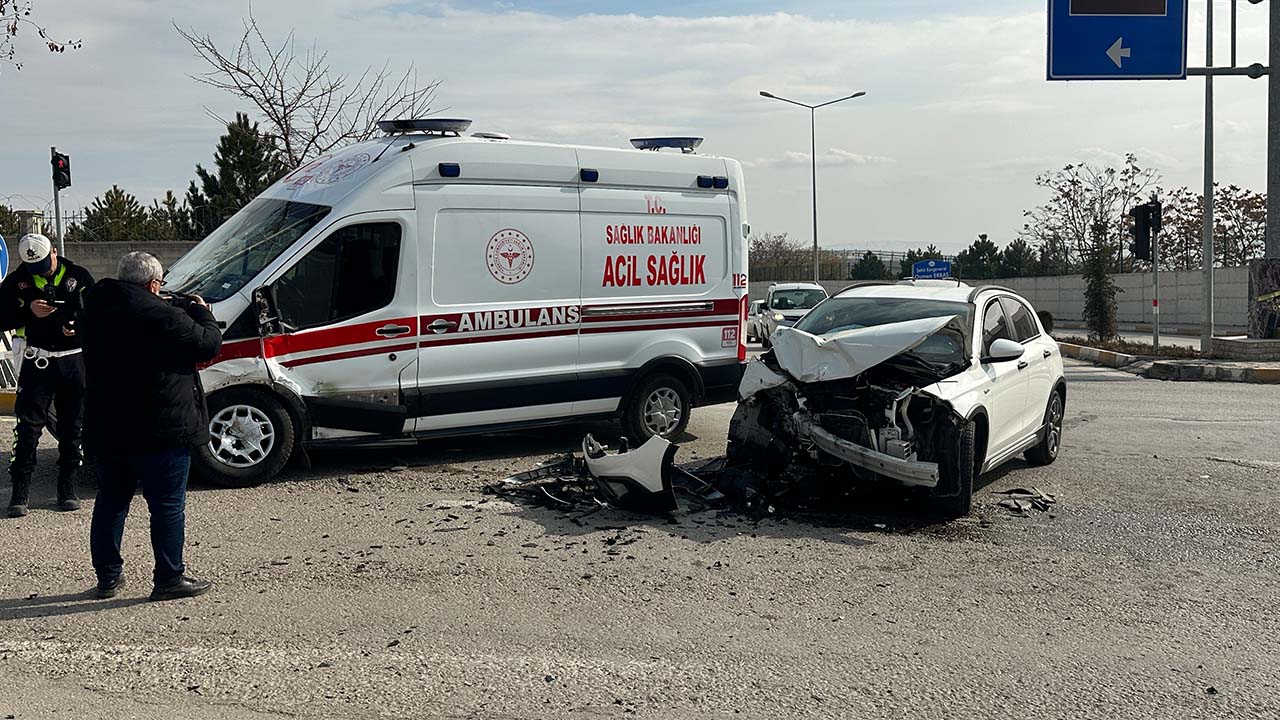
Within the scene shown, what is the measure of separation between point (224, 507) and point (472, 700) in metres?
3.71

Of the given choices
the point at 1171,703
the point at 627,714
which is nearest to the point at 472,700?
the point at 627,714

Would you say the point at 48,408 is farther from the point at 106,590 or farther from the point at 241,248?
the point at 106,590

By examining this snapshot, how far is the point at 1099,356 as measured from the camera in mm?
20797

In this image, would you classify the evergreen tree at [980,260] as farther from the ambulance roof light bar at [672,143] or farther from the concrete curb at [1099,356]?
the ambulance roof light bar at [672,143]

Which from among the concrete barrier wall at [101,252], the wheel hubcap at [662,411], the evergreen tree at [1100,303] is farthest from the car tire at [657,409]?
the evergreen tree at [1100,303]

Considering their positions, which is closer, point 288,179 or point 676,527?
point 676,527

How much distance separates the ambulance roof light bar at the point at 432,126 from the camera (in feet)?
28.4

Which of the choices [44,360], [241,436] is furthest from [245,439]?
[44,360]

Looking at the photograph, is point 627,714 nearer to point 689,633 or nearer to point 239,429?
point 689,633

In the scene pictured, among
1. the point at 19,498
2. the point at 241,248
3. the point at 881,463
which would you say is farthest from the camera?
the point at 241,248

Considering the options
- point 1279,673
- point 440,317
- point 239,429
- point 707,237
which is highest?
point 707,237

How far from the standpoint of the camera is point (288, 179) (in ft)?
29.6

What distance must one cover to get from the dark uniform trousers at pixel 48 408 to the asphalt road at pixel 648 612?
48 centimetres

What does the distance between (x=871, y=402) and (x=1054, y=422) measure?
2.69m
